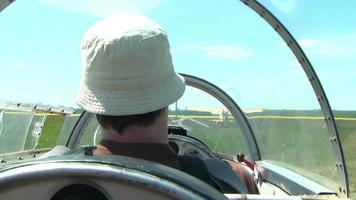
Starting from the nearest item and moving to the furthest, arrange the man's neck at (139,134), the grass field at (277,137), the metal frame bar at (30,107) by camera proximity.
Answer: the man's neck at (139,134) → the grass field at (277,137) → the metal frame bar at (30,107)

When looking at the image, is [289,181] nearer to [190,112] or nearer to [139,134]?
[139,134]

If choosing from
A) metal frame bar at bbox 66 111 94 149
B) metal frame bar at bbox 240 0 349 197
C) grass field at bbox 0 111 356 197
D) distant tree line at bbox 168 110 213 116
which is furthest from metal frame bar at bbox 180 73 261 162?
metal frame bar at bbox 240 0 349 197

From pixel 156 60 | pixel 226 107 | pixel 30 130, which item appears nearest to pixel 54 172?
pixel 156 60

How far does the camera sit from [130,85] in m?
1.69

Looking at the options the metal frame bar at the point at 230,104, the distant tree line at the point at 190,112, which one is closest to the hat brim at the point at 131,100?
the metal frame bar at the point at 230,104

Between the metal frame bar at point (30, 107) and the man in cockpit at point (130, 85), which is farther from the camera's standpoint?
the metal frame bar at point (30, 107)

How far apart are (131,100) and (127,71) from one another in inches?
3.5

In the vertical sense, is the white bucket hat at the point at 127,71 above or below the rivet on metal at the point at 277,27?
below

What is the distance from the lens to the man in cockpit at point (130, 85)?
1.68m

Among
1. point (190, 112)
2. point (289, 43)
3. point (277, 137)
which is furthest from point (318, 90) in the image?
point (190, 112)

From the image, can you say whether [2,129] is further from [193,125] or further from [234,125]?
[234,125]

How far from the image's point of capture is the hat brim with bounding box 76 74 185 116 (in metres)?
1.68

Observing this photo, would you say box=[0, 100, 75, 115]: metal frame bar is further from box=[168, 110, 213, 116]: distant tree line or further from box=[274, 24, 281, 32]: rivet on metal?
box=[274, 24, 281, 32]: rivet on metal

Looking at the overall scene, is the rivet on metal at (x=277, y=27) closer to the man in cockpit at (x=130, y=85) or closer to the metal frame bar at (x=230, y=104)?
the man in cockpit at (x=130, y=85)
